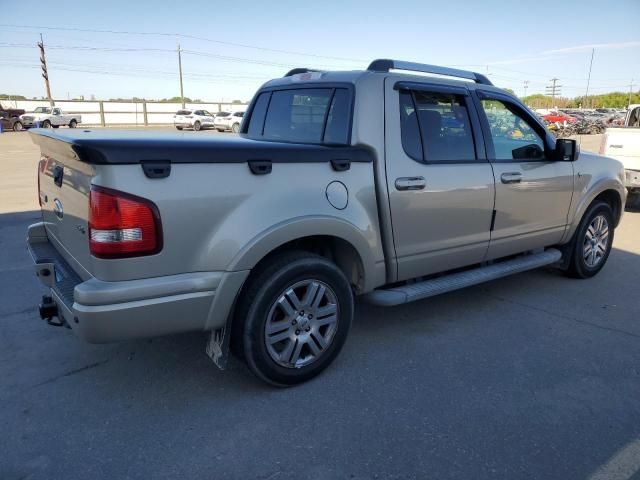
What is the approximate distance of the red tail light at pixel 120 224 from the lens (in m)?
2.42

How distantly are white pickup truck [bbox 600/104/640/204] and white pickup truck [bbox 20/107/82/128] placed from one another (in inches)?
1295

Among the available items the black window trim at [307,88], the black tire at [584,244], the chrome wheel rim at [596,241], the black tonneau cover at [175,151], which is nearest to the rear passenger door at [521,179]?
the black tire at [584,244]

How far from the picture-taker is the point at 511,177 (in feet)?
13.7

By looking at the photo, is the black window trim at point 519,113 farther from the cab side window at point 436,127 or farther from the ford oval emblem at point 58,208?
the ford oval emblem at point 58,208

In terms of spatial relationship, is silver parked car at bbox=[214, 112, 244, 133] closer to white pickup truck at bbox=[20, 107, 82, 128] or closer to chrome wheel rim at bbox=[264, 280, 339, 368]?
white pickup truck at bbox=[20, 107, 82, 128]

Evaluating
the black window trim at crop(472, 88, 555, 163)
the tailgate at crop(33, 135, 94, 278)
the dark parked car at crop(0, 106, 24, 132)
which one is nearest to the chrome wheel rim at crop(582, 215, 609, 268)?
the black window trim at crop(472, 88, 555, 163)

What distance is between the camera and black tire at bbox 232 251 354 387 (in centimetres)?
290

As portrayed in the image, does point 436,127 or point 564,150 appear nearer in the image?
point 436,127

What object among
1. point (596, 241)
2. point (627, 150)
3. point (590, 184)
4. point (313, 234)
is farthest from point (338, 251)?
point (627, 150)

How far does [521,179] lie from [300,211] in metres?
2.24

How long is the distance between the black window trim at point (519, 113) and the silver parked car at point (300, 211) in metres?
0.02

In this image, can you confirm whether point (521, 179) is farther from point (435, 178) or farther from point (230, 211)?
point (230, 211)

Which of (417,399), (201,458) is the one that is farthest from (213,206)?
(417,399)

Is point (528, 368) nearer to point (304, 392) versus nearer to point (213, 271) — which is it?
point (304, 392)
